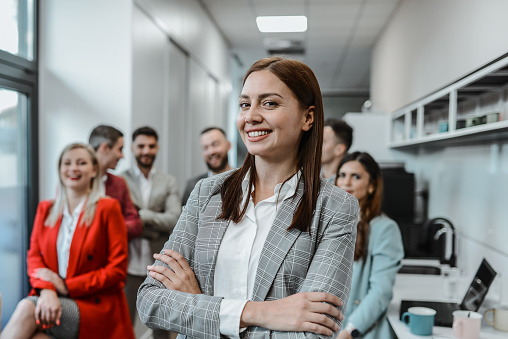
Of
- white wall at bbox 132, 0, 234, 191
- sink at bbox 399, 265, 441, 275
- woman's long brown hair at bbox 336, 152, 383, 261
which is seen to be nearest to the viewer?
woman's long brown hair at bbox 336, 152, 383, 261

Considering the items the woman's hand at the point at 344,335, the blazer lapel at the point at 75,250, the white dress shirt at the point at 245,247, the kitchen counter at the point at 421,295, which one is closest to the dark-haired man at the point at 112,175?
the blazer lapel at the point at 75,250

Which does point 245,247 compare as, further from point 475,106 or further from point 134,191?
point 475,106

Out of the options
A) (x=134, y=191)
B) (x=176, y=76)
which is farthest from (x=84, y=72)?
(x=176, y=76)

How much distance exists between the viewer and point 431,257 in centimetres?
361

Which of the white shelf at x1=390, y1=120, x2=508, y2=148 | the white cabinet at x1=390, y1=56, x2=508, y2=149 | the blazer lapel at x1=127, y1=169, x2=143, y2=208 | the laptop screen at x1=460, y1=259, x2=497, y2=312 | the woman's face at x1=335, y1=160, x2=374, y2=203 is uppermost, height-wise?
the white cabinet at x1=390, y1=56, x2=508, y2=149

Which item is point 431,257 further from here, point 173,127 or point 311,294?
point 311,294

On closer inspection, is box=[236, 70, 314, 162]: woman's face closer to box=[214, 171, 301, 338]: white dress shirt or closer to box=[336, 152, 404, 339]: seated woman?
box=[214, 171, 301, 338]: white dress shirt

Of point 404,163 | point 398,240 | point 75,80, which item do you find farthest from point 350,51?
point 398,240

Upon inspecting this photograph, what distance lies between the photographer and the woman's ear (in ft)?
3.86

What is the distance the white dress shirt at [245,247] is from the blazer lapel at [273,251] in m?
0.03

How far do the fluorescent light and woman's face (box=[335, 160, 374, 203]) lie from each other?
12.9 ft

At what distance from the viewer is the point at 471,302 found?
2041mm

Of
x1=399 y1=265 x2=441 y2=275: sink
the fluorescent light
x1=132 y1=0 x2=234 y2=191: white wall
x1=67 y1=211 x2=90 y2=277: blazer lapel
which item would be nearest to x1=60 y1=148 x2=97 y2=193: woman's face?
x1=67 y1=211 x2=90 y2=277: blazer lapel

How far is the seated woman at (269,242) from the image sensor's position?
1.07 metres
